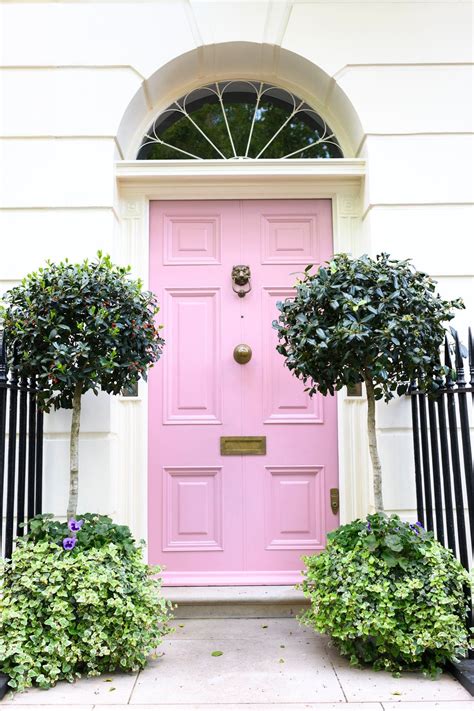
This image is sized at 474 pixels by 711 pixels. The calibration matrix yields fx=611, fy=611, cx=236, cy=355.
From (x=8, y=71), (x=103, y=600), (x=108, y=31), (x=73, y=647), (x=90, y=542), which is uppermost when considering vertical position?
(x=108, y=31)

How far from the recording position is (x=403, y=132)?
4422mm

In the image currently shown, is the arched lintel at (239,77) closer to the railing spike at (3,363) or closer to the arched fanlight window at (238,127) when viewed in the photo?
the arched fanlight window at (238,127)

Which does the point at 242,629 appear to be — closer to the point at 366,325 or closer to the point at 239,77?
the point at 366,325

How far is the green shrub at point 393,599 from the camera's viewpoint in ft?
10.1

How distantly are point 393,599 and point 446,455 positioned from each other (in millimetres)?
856

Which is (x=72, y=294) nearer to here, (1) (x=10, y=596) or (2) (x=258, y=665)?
(1) (x=10, y=596)

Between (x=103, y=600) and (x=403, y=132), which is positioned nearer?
(x=103, y=600)

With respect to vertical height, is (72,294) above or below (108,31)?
below

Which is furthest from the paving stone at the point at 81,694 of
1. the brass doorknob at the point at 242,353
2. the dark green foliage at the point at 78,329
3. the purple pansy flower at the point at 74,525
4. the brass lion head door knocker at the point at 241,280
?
the brass lion head door knocker at the point at 241,280

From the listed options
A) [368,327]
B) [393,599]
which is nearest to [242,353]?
[368,327]

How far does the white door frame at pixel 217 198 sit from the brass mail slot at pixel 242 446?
562mm

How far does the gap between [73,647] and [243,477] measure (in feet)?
5.52

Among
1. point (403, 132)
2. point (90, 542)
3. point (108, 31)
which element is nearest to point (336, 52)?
point (403, 132)

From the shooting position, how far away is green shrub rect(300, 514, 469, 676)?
3072 mm
